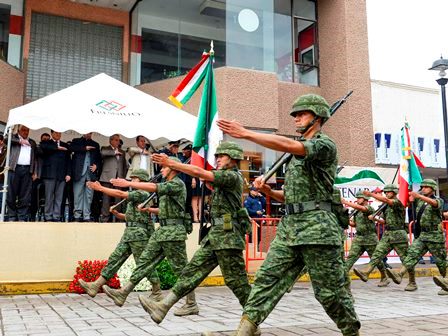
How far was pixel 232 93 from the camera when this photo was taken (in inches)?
569

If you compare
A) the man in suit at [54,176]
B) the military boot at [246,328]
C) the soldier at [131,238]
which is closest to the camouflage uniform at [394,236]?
the soldier at [131,238]

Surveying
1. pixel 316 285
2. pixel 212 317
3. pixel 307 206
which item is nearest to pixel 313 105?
pixel 307 206

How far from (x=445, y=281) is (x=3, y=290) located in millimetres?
7890

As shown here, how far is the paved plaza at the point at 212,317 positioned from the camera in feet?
18.7

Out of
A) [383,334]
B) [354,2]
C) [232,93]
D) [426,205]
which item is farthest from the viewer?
[354,2]

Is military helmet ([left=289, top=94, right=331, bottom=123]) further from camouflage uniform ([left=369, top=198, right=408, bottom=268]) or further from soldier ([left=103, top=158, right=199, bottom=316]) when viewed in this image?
camouflage uniform ([left=369, top=198, right=408, bottom=268])

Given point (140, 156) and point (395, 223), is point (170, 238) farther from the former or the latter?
point (395, 223)

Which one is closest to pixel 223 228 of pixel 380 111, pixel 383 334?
pixel 383 334

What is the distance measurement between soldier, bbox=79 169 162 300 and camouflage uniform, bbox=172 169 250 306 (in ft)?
7.43

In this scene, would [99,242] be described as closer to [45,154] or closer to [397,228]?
[45,154]

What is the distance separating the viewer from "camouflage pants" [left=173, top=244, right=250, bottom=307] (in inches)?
220

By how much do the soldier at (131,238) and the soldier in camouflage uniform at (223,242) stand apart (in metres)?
2.29

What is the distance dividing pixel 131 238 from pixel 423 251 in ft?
18.4

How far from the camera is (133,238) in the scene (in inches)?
311
